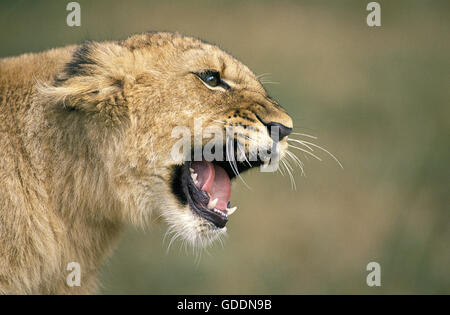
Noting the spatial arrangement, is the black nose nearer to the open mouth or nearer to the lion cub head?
the lion cub head

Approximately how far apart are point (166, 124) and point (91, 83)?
50 centimetres

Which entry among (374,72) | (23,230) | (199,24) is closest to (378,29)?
(374,72)

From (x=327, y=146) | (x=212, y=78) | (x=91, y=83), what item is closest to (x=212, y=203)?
(x=212, y=78)

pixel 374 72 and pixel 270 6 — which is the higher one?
pixel 270 6

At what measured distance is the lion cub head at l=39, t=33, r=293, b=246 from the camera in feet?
12.2

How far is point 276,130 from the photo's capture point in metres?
3.85

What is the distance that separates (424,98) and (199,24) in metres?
3.62

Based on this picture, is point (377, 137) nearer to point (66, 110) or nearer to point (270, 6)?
point (270, 6)

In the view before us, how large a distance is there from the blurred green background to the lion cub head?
292cm

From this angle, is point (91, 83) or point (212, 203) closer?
point (91, 83)

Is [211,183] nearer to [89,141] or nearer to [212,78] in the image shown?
[212,78]

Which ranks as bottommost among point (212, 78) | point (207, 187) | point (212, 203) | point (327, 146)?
point (212, 203)

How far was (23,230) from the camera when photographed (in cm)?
362

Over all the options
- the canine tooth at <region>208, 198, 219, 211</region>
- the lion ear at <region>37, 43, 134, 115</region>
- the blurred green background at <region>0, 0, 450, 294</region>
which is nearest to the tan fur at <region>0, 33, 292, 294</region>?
the lion ear at <region>37, 43, 134, 115</region>
